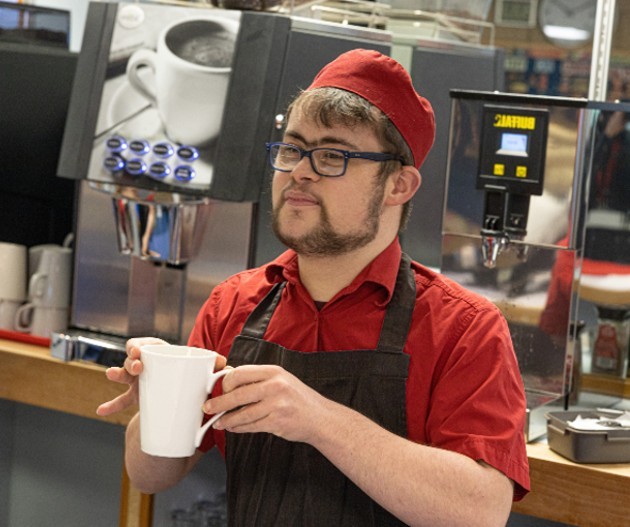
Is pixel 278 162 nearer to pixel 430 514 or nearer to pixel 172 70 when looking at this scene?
pixel 430 514

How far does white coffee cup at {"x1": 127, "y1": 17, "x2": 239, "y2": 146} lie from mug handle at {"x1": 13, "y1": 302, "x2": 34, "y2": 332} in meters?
Result: 0.73

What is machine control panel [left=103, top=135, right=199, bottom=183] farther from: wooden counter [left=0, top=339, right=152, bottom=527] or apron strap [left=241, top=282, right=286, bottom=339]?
Result: apron strap [left=241, top=282, right=286, bottom=339]

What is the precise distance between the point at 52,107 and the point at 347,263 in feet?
5.81

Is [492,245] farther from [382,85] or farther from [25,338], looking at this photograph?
[25,338]

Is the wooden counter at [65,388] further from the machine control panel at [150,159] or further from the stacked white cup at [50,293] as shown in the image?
the machine control panel at [150,159]

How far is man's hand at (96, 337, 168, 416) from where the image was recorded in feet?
5.01

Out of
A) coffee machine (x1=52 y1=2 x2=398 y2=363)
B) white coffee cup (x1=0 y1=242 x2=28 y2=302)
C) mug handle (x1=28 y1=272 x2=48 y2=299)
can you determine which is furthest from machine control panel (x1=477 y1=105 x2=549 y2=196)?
white coffee cup (x1=0 y1=242 x2=28 y2=302)

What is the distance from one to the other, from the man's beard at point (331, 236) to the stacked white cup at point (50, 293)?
1434 millimetres

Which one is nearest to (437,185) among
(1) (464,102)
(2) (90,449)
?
(1) (464,102)

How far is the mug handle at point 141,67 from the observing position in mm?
2629

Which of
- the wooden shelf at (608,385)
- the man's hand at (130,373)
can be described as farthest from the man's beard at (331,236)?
the wooden shelf at (608,385)

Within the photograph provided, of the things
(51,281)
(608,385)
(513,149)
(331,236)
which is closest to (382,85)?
(331,236)

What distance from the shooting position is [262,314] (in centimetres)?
181

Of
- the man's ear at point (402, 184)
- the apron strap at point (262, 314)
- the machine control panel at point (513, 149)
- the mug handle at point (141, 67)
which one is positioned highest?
the mug handle at point (141, 67)
